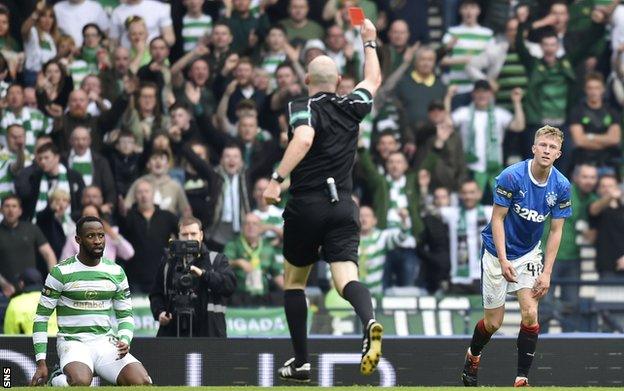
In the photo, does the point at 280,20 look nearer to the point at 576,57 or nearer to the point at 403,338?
the point at 576,57

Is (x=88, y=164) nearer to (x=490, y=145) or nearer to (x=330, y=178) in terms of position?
(x=490, y=145)

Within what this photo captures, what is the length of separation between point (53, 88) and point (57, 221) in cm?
174

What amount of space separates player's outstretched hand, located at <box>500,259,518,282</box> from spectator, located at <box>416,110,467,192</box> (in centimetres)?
680

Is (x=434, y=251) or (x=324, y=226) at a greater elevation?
(x=434, y=251)

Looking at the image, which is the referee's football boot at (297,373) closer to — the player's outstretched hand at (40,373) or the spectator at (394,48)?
the player's outstretched hand at (40,373)

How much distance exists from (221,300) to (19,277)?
13.0ft

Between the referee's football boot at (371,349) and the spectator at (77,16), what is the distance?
9744mm

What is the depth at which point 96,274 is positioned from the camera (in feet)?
43.0

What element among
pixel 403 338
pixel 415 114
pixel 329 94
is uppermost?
pixel 415 114

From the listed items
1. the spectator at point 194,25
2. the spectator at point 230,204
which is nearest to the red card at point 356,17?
the spectator at point 230,204

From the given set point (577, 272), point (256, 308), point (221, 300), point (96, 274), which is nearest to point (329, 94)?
point (96, 274)

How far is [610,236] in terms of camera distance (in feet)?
62.7

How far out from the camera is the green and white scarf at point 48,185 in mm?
18922

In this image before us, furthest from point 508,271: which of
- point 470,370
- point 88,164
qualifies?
point 88,164
